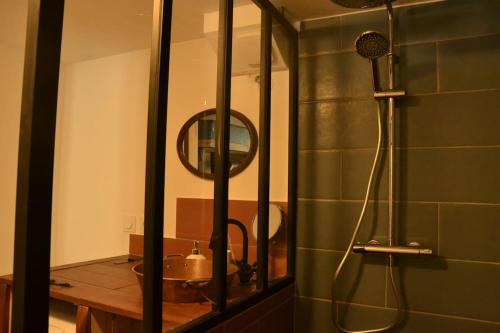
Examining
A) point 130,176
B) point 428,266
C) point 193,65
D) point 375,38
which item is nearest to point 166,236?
point 130,176

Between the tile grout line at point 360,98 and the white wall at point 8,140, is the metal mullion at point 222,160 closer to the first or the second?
the tile grout line at point 360,98

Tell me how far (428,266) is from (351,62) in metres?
0.92

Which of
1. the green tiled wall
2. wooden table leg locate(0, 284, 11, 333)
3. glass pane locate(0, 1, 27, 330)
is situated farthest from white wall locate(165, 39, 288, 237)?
glass pane locate(0, 1, 27, 330)

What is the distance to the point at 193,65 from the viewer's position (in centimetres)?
185

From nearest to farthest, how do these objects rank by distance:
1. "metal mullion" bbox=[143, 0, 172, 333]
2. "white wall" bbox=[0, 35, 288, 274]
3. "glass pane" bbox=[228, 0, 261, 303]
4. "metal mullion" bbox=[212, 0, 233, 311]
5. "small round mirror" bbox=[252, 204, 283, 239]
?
"metal mullion" bbox=[143, 0, 172, 333] → "metal mullion" bbox=[212, 0, 233, 311] → "glass pane" bbox=[228, 0, 261, 303] → "small round mirror" bbox=[252, 204, 283, 239] → "white wall" bbox=[0, 35, 288, 274]

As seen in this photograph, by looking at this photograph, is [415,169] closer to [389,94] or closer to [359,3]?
[389,94]

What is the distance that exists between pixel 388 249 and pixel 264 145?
649 millimetres

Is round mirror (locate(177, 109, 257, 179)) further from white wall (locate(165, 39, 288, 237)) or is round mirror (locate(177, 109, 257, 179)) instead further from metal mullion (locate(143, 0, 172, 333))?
metal mullion (locate(143, 0, 172, 333))

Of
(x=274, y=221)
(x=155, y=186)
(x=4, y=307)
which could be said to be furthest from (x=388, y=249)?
(x=4, y=307)

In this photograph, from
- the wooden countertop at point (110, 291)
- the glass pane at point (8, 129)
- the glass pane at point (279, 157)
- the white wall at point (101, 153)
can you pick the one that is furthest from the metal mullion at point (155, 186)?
the glass pane at point (8, 129)

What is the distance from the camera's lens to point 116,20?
5.92 feet

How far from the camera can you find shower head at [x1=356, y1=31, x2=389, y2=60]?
4.43 ft

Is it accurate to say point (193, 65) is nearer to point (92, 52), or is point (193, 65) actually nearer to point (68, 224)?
point (92, 52)

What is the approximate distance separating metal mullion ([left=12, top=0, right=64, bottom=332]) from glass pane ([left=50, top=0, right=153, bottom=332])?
3.91 ft
